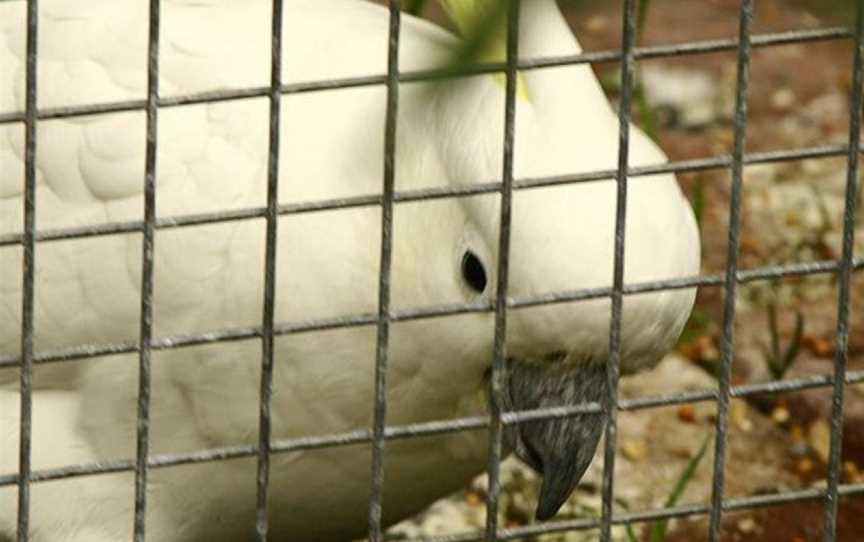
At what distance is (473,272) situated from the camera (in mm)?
2008

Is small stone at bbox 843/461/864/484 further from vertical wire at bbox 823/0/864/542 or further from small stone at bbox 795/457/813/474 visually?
vertical wire at bbox 823/0/864/542

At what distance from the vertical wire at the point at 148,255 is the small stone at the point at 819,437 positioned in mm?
1576

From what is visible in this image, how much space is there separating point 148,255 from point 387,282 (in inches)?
8.5

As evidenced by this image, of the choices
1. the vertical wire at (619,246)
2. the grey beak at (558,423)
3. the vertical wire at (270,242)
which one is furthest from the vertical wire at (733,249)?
the vertical wire at (270,242)

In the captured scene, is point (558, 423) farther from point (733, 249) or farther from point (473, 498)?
point (473, 498)

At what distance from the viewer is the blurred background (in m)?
2.86

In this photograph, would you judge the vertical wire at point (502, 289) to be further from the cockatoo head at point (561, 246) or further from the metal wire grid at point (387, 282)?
the cockatoo head at point (561, 246)

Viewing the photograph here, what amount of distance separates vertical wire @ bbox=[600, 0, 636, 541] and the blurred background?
0.71 metres

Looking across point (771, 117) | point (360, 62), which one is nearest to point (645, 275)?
point (360, 62)

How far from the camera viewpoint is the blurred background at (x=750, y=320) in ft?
9.37

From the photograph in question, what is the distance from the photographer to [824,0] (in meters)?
Answer: 0.74

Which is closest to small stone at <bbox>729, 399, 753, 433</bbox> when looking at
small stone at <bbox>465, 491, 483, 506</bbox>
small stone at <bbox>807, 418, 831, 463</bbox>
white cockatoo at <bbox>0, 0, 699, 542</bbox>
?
small stone at <bbox>807, 418, 831, 463</bbox>

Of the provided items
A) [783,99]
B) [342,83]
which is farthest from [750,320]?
[342,83]

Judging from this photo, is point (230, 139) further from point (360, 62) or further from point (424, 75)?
point (424, 75)
